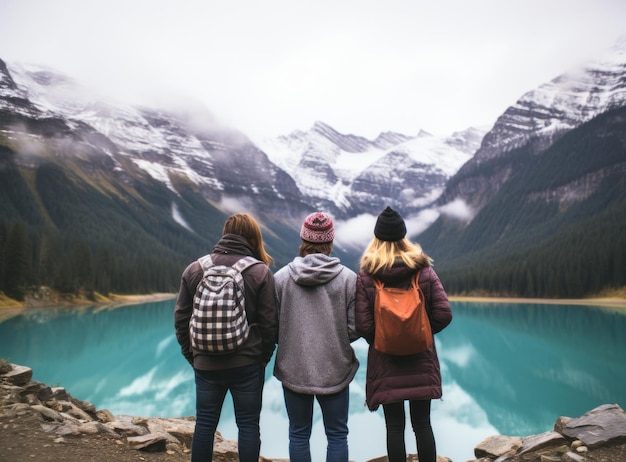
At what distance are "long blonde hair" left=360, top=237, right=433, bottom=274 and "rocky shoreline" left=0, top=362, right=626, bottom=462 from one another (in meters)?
3.32

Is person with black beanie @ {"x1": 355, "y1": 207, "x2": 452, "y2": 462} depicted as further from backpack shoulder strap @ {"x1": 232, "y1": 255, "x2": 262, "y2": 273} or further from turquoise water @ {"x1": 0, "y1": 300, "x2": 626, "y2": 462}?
turquoise water @ {"x1": 0, "y1": 300, "x2": 626, "y2": 462}

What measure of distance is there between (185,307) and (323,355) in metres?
1.48

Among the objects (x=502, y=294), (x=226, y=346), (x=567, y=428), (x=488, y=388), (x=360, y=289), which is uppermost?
(x=360, y=289)

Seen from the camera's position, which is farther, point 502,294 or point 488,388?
point 502,294

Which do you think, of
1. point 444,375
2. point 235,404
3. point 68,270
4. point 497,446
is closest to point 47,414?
point 235,404

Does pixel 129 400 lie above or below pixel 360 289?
below

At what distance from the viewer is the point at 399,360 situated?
4.54 m

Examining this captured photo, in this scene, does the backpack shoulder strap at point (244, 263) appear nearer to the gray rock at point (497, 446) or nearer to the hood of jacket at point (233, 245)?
the hood of jacket at point (233, 245)

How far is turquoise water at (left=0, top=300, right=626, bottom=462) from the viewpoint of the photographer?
16922mm

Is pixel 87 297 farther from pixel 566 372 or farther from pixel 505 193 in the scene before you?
pixel 505 193

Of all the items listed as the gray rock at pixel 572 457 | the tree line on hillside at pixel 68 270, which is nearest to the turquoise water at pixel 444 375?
the gray rock at pixel 572 457

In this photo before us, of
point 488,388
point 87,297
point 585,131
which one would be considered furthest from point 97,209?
point 585,131

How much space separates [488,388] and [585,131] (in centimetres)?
18071

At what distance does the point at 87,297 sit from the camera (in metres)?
68.8
